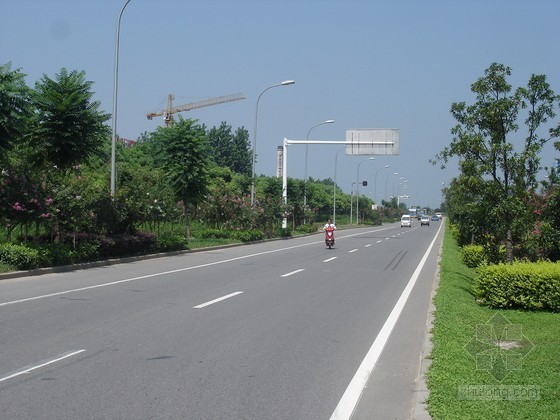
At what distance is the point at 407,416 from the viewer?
5.54m

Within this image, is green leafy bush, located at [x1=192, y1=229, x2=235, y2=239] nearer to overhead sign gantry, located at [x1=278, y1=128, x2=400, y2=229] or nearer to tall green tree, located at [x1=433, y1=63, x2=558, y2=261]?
overhead sign gantry, located at [x1=278, y1=128, x2=400, y2=229]

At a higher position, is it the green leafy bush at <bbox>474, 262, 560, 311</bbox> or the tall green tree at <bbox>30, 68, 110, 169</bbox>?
the tall green tree at <bbox>30, 68, 110, 169</bbox>

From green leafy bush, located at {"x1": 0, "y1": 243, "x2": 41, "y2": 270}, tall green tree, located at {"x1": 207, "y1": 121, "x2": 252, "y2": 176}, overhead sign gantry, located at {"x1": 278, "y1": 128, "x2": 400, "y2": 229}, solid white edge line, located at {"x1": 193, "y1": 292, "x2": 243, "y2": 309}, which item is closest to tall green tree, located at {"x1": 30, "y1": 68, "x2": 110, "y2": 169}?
green leafy bush, located at {"x1": 0, "y1": 243, "x2": 41, "y2": 270}

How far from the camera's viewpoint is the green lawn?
18.0ft

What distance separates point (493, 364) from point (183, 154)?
24655 mm

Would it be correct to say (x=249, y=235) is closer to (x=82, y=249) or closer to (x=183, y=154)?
(x=183, y=154)

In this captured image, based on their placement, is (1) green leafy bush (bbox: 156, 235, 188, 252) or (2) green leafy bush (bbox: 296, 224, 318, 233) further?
(2) green leafy bush (bbox: 296, 224, 318, 233)

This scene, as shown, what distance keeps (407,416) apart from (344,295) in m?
8.53

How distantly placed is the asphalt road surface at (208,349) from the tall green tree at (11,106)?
171 inches

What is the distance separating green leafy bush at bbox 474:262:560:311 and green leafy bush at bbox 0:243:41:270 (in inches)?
476

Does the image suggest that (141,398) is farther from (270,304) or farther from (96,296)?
(96,296)

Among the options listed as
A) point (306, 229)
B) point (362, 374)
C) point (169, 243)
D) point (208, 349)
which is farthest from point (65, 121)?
point (306, 229)

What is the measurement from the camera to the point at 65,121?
19609mm

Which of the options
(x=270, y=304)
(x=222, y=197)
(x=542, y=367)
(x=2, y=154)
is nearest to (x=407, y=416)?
(x=542, y=367)
